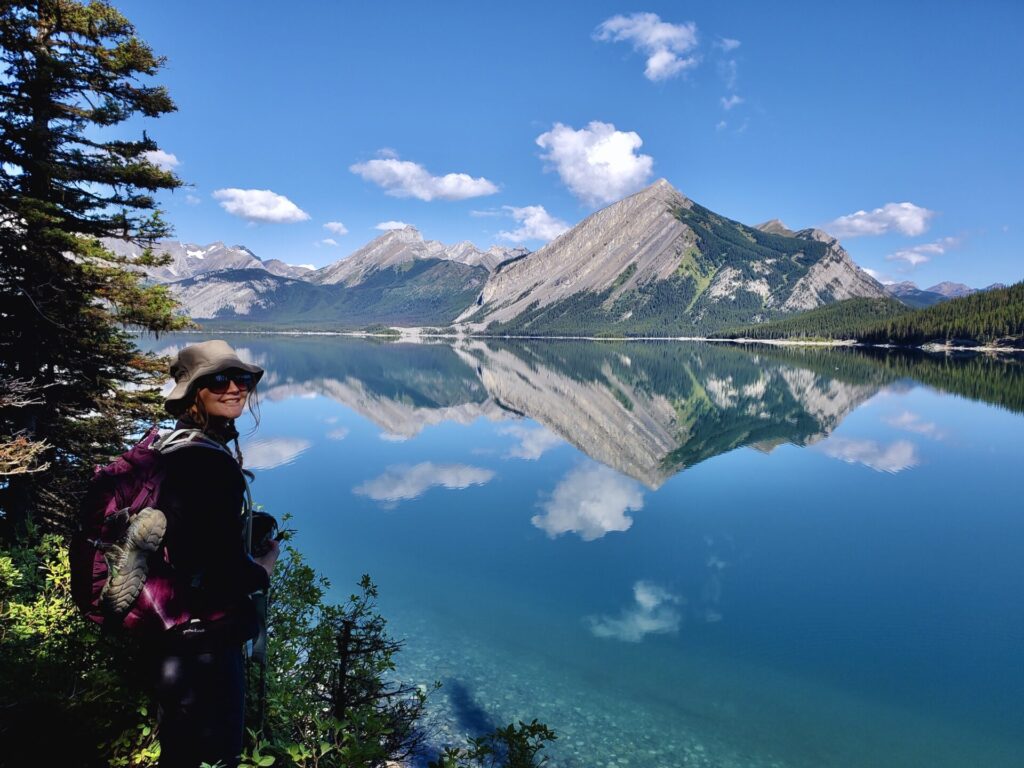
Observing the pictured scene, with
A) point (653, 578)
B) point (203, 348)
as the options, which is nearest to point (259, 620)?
point (203, 348)

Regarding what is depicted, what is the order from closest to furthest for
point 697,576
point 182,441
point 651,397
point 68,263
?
point 182,441, point 68,263, point 697,576, point 651,397

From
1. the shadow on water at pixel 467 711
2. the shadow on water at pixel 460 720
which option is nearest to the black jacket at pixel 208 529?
the shadow on water at pixel 460 720

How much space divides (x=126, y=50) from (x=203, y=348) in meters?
16.1

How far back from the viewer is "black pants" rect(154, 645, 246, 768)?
432 cm

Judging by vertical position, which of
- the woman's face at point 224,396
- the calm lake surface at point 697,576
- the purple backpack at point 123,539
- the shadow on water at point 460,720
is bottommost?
the shadow on water at point 460,720

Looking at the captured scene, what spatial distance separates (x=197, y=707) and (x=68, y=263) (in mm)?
14781

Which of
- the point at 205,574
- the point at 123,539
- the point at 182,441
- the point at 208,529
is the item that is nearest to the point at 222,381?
the point at 182,441

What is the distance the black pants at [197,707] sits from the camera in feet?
14.2

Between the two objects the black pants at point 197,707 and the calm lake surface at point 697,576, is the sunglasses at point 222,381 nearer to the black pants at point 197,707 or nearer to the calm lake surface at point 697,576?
the black pants at point 197,707

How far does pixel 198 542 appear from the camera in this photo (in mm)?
4270

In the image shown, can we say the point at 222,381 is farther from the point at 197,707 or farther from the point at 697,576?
the point at 697,576

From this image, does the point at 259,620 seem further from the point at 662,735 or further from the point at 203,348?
the point at 662,735

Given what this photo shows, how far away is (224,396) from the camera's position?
470cm

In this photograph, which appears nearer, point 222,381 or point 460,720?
point 222,381
